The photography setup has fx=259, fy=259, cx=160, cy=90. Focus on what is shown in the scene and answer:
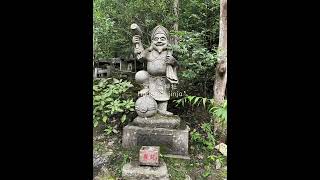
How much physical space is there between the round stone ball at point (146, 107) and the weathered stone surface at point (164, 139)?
0.87 feet

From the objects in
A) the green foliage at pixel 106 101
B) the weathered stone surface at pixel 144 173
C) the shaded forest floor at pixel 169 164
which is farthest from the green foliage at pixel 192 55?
the weathered stone surface at pixel 144 173

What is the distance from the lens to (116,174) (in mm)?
3688

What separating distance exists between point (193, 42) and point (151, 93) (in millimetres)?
1387

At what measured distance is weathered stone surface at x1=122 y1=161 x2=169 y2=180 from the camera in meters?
3.48

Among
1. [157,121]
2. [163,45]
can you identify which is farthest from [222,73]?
[157,121]

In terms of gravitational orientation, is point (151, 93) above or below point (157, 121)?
above

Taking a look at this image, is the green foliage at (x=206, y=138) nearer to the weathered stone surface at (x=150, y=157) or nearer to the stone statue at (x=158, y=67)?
the stone statue at (x=158, y=67)

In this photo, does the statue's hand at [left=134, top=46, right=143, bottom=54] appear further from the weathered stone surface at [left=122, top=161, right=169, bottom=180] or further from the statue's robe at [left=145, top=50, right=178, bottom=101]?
the weathered stone surface at [left=122, top=161, right=169, bottom=180]

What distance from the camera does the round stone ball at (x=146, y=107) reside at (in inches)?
175

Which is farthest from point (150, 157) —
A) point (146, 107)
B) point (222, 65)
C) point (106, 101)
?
point (222, 65)

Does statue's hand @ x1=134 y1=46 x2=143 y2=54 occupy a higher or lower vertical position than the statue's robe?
higher

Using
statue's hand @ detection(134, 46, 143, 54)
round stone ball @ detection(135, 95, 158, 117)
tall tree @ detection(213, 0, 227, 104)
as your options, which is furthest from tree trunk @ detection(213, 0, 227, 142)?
statue's hand @ detection(134, 46, 143, 54)

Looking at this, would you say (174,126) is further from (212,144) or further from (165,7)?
→ (165,7)

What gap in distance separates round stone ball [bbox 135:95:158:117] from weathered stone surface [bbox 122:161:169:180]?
104cm
